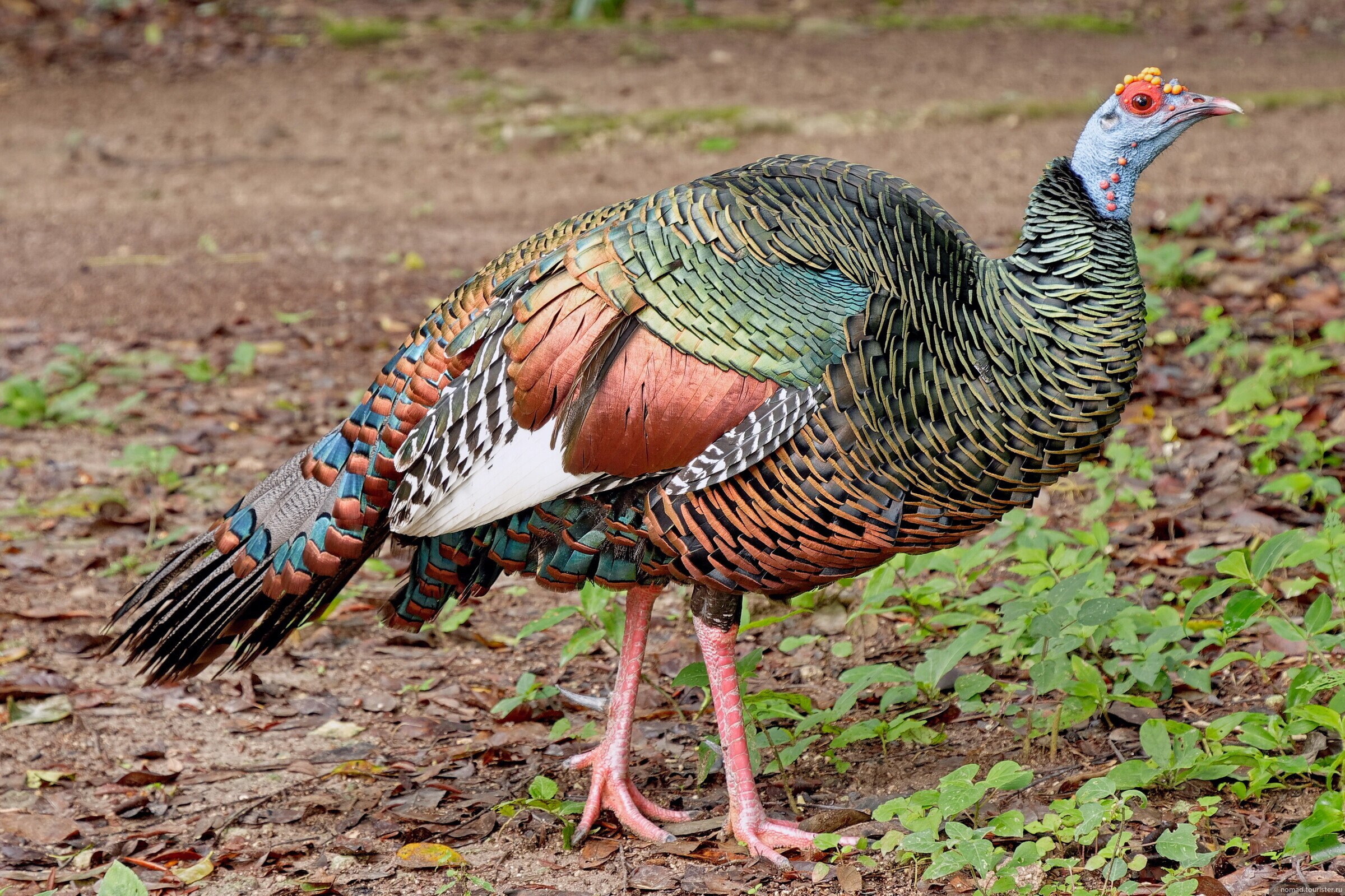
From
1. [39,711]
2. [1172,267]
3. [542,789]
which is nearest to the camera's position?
[542,789]

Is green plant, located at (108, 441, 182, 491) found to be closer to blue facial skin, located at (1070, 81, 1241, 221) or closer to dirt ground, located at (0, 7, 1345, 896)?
dirt ground, located at (0, 7, 1345, 896)

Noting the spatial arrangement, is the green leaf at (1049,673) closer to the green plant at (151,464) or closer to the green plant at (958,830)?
the green plant at (958,830)

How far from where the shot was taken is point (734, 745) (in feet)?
10.4

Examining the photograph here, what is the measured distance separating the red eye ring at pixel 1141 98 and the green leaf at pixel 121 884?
263 centimetres

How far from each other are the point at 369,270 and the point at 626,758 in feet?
17.7

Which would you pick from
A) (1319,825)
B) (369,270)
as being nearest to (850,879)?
(1319,825)

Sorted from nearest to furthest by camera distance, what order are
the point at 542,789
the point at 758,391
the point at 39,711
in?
the point at 758,391, the point at 542,789, the point at 39,711

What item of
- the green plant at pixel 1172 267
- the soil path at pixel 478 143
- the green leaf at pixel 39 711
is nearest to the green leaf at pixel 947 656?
the green leaf at pixel 39 711

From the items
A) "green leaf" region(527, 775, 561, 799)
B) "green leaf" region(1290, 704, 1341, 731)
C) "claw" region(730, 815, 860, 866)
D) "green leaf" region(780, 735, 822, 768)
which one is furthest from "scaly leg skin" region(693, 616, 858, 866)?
"green leaf" region(1290, 704, 1341, 731)

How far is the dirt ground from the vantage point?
354 cm

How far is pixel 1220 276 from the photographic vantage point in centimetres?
664

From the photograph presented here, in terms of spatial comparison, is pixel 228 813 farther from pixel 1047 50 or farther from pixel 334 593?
pixel 1047 50

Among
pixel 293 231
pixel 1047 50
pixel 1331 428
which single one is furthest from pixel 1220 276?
pixel 1047 50

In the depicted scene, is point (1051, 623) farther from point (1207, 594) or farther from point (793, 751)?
point (793, 751)
